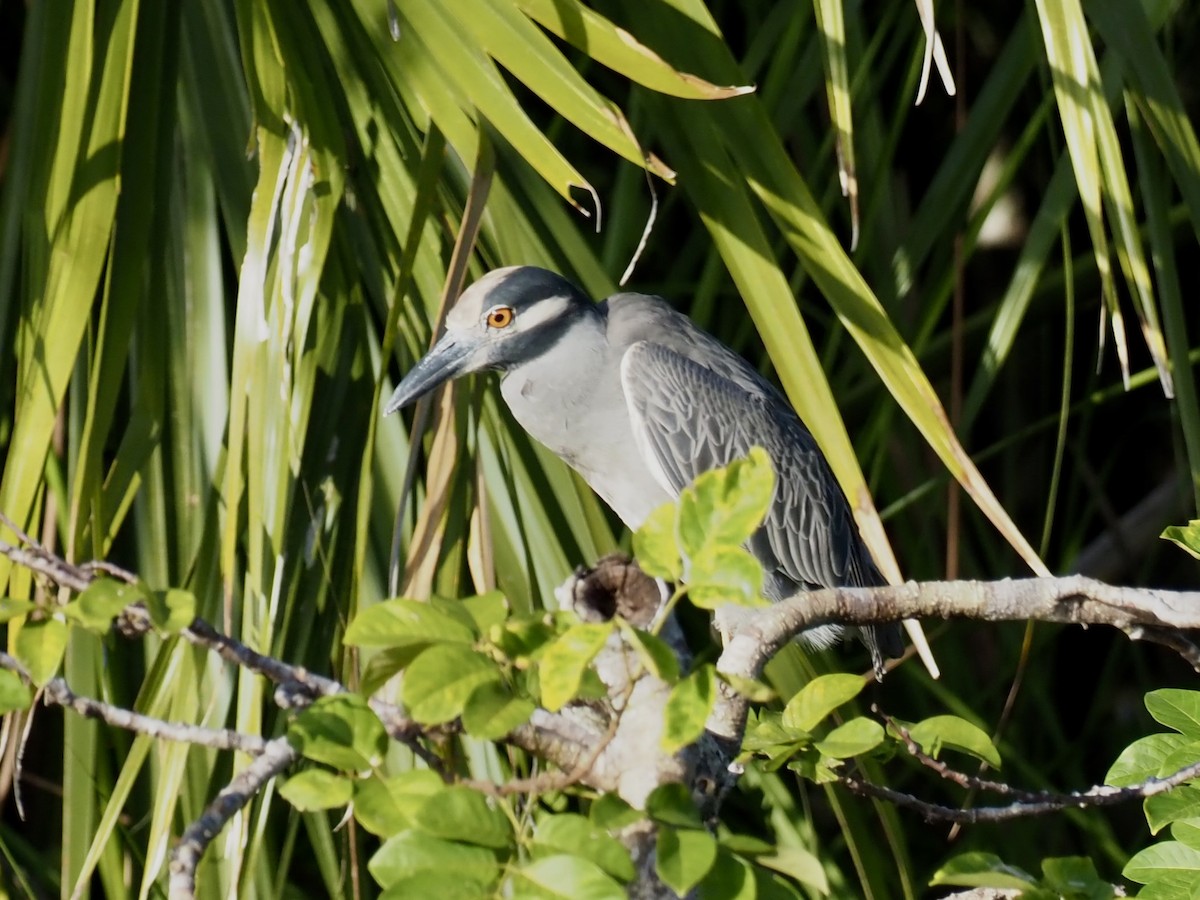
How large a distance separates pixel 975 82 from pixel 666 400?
1.82 m

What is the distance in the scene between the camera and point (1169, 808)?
3.34 ft

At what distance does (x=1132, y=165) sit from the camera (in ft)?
9.80

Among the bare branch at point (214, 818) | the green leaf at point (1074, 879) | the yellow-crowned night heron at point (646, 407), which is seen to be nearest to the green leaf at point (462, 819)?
the bare branch at point (214, 818)

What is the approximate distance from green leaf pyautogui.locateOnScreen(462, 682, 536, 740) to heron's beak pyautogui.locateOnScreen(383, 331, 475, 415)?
99 cm

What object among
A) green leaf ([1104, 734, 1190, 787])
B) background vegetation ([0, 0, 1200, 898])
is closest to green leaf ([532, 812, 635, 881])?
green leaf ([1104, 734, 1190, 787])

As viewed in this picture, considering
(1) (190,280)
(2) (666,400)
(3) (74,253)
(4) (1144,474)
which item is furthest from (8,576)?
(4) (1144,474)

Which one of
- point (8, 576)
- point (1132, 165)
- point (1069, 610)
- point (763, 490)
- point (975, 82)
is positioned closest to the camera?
point (763, 490)

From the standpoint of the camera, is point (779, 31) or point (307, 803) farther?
point (779, 31)

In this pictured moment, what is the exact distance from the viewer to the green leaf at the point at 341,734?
78 cm

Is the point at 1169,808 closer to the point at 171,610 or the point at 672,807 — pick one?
the point at 672,807

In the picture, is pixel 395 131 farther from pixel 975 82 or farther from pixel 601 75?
pixel 975 82

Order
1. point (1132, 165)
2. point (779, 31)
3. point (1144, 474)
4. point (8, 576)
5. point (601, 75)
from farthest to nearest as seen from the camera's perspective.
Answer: point (1144, 474)
point (1132, 165)
point (601, 75)
point (779, 31)
point (8, 576)

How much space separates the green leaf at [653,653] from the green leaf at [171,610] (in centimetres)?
24

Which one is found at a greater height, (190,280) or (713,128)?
(713,128)
